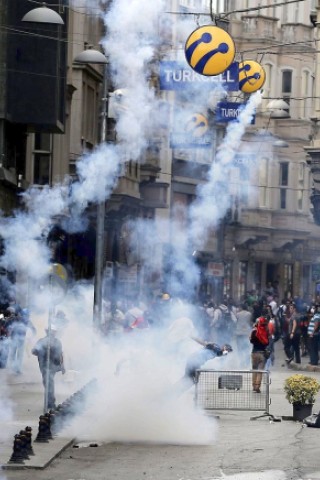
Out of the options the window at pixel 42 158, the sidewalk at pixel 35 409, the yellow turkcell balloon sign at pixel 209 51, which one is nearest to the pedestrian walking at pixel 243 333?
the sidewalk at pixel 35 409

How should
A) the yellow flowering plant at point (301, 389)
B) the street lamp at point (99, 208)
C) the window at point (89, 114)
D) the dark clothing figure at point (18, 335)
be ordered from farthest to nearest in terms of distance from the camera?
the window at point (89, 114), the street lamp at point (99, 208), the dark clothing figure at point (18, 335), the yellow flowering plant at point (301, 389)

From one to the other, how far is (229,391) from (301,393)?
3.73 feet

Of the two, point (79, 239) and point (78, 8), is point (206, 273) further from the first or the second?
point (78, 8)

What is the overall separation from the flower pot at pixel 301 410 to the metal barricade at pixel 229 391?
1.68 feet

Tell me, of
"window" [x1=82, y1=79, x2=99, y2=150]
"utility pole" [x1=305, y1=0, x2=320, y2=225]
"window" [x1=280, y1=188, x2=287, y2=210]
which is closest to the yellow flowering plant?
"window" [x1=82, y1=79, x2=99, y2=150]

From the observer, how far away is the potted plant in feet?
75.8

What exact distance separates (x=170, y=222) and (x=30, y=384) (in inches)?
867

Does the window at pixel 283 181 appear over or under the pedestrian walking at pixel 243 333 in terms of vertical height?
over

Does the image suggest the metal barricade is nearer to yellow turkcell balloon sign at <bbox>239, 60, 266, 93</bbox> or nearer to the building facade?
the building facade

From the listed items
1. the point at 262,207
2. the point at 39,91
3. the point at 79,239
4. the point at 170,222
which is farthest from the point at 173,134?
the point at 262,207

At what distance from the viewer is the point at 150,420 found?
2123 cm

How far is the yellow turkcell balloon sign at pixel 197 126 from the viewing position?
3459 centimetres

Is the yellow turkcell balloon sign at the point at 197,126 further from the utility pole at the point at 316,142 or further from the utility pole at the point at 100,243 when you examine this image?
the utility pole at the point at 316,142

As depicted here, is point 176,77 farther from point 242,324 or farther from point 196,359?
point 242,324
